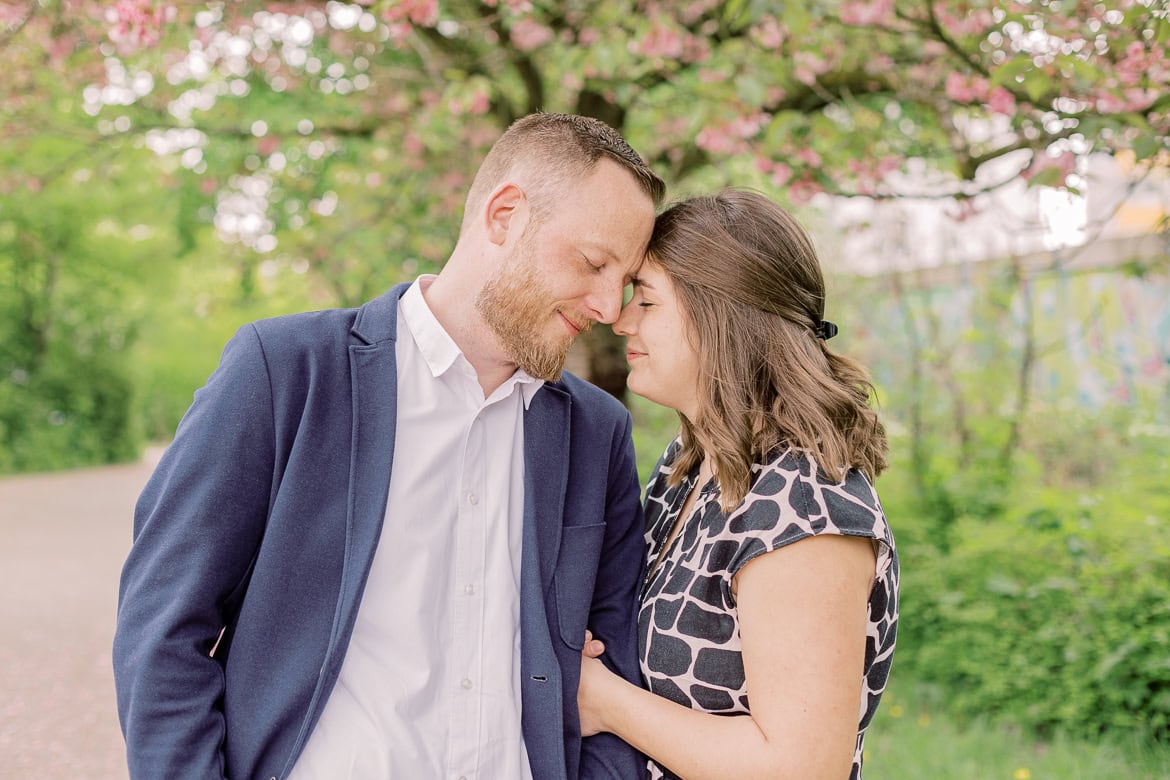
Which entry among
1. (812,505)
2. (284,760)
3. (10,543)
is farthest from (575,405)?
(10,543)

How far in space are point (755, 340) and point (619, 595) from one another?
0.68m

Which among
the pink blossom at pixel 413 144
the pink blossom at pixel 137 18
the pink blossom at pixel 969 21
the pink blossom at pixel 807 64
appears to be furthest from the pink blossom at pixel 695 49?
the pink blossom at pixel 137 18

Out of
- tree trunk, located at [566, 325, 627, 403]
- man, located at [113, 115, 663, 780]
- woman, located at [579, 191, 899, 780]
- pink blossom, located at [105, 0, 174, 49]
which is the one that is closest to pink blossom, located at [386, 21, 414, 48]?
pink blossom, located at [105, 0, 174, 49]

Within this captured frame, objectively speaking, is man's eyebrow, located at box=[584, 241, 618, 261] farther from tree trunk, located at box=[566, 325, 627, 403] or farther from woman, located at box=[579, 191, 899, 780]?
tree trunk, located at box=[566, 325, 627, 403]

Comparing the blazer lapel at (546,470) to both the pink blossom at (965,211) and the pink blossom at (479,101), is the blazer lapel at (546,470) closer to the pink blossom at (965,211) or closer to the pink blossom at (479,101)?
the pink blossom at (479,101)

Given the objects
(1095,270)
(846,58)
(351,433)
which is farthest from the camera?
(1095,270)

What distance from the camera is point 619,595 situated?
2.44m

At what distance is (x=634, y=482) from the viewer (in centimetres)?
264

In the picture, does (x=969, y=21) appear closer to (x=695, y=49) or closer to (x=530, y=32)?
(x=695, y=49)

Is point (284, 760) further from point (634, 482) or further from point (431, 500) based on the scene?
point (634, 482)

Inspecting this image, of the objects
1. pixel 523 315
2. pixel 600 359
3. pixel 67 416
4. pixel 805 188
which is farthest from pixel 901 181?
pixel 67 416

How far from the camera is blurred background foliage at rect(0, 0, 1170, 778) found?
4273mm

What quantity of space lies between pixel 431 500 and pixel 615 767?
0.74 m

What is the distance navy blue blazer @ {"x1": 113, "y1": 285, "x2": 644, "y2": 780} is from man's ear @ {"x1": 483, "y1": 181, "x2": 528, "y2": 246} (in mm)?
323
